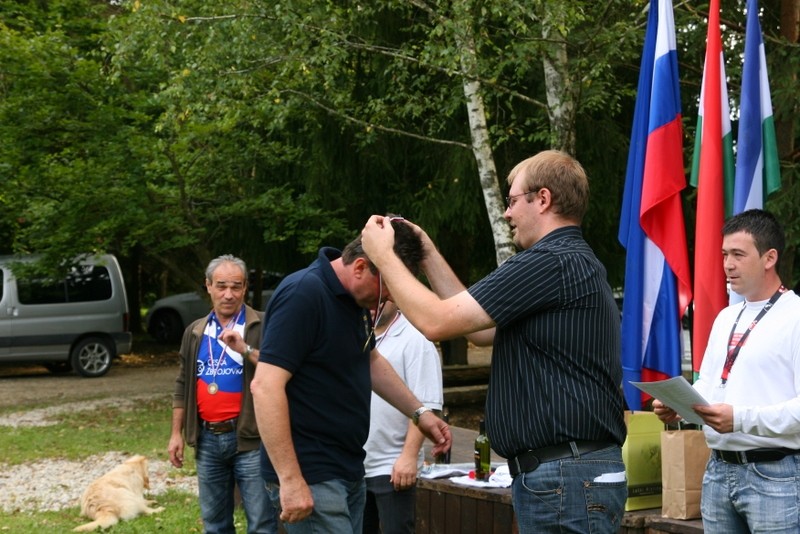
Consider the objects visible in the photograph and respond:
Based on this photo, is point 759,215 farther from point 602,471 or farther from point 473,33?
point 473,33

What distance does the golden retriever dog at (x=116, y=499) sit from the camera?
8281mm

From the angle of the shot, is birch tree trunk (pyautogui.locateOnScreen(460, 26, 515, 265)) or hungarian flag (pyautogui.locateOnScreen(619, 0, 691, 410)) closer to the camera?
hungarian flag (pyautogui.locateOnScreen(619, 0, 691, 410))

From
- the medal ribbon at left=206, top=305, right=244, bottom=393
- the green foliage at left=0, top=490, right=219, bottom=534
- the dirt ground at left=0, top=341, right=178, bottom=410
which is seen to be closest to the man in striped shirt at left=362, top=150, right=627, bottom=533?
the medal ribbon at left=206, top=305, right=244, bottom=393

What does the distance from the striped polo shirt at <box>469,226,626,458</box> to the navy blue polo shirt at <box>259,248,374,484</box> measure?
0.74 m

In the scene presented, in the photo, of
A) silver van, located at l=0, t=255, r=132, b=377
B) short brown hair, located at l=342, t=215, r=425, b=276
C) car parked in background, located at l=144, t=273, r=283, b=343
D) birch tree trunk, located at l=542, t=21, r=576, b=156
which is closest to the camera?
short brown hair, located at l=342, t=215, r=425, b=276

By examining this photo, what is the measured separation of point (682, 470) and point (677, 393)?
118 cm

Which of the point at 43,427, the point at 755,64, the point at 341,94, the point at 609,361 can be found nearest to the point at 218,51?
the point at 341,94

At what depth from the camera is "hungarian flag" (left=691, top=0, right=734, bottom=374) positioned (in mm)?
5484

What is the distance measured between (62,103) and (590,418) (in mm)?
11766

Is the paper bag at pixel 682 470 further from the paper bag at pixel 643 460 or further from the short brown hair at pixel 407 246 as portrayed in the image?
the short brown hair at pixel 407 246

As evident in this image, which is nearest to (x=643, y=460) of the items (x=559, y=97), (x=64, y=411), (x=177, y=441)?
(x=177, y=441)

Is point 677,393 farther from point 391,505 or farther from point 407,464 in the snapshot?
point 391,505

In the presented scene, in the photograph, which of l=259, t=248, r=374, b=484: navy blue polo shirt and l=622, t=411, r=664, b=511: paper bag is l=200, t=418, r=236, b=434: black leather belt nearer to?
l=259, t=248, r=374, b=484: navy blue polo shirt

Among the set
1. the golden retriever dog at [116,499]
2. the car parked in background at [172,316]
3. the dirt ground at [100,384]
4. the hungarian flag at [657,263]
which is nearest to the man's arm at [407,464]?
the hungarian flag at [657,263]
